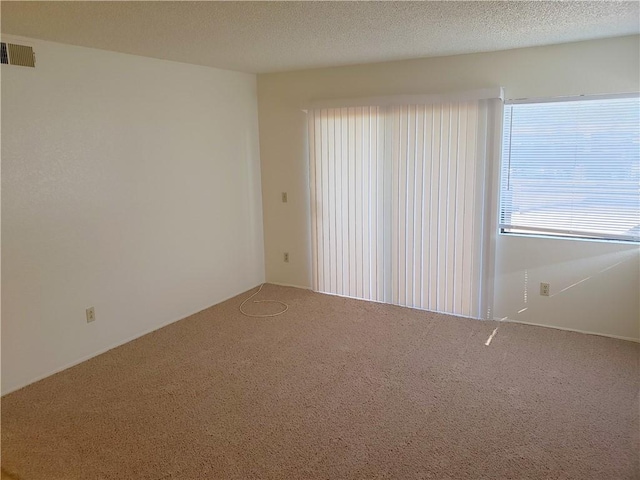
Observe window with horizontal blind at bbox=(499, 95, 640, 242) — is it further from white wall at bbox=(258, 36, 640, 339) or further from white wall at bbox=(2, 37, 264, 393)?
white wall at bbox=(2, 37, 264, 393)

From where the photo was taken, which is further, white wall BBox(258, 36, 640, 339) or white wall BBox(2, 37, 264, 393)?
white wall BBox(258, 36, 640, 339)

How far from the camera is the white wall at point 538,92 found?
12.1 feet

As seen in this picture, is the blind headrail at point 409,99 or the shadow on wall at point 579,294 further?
the blind headrail at point 409,99

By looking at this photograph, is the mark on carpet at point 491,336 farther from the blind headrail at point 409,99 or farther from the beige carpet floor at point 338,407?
the blind headrail at point 409,99

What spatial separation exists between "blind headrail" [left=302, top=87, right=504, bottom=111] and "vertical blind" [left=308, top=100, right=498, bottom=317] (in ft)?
0.18

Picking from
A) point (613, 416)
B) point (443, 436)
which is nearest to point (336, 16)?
point (443, 436)

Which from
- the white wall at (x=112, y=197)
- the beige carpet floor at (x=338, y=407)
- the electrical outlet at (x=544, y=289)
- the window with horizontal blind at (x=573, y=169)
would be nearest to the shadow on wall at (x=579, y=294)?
the electrical outlet at (x=544, y=289)

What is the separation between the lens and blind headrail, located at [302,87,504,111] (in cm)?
401

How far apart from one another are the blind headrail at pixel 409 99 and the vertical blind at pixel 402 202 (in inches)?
2.2

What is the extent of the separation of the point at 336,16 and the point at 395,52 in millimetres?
1294

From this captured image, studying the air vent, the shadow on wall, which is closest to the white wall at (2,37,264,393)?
the air vent

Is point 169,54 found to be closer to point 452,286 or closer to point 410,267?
point 410,267

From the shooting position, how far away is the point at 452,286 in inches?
176

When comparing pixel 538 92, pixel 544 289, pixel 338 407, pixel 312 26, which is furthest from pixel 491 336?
pixel 312 26
